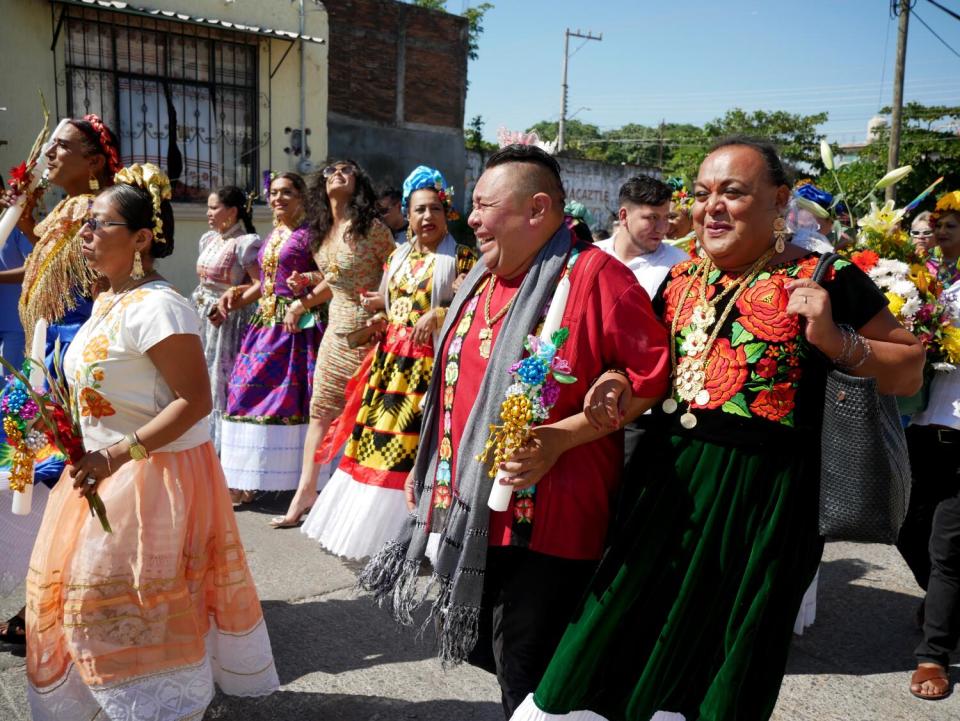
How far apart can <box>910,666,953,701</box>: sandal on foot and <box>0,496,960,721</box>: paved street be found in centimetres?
4

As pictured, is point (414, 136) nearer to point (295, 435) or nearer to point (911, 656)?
point (295, 435)

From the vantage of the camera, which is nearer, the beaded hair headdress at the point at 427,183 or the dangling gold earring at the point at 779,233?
the dangling gold earring at the point at 779,233

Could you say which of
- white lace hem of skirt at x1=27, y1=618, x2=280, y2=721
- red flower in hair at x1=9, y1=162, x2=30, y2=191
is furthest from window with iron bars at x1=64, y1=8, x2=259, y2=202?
white lace hem of skirt at x1=27, y1=618, x2=280, y2=721

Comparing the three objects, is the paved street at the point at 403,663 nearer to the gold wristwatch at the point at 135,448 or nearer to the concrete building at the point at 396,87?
the gold wristwatch at the point at 135,448

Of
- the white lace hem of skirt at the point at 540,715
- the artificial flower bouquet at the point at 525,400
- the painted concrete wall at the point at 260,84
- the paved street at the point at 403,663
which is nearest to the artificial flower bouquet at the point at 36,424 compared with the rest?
the paved street at the point at 403,663

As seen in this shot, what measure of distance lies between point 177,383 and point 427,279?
2254 mm

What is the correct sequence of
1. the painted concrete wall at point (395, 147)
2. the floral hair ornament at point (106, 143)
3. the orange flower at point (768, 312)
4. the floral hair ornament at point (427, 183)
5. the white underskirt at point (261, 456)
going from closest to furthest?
the orange flower at point (768, 312), the floral hair ornament at point (106, 143), the floral hair ornament at point (427, 183), the white underskirt at point (261, 456), the painted concrete wall at point (395, 147)

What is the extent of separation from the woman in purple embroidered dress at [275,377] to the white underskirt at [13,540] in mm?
2217

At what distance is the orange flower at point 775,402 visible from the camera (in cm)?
239

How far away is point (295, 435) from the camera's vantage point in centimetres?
600

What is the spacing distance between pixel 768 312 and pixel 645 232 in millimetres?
2595

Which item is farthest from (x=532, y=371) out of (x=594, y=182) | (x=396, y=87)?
(x=594, y=182)

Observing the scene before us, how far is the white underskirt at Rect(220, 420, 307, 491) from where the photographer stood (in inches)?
231

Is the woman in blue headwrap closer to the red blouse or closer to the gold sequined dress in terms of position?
the gold sequined dress
